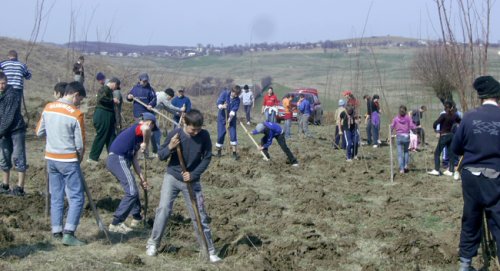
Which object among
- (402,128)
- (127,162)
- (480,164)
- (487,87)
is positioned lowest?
(402,128)

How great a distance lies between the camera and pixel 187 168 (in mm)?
6742

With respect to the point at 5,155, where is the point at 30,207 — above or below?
below

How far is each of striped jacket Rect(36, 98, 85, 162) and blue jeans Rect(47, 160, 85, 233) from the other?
0.09 m

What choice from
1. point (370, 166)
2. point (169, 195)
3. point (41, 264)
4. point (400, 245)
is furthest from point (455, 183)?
point (41, 264)

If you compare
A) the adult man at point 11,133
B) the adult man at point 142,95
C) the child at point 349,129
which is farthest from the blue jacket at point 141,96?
the child at point 349,129

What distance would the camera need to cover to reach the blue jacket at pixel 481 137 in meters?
6.02

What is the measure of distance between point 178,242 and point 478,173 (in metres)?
3.48

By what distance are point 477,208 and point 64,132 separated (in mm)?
4188

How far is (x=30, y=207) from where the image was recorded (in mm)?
8695

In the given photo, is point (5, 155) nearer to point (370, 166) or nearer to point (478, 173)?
point (478, 173)

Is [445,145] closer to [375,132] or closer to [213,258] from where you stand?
[375,132]

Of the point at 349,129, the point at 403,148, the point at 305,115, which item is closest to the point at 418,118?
the point at 349,129

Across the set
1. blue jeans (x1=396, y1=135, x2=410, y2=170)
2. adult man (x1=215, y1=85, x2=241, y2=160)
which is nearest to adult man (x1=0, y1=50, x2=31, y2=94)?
adult man (x1=215, y1=85, x2=241, y2=160)

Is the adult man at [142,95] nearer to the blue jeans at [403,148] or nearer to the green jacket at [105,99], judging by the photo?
the green jacket at [105,99]
